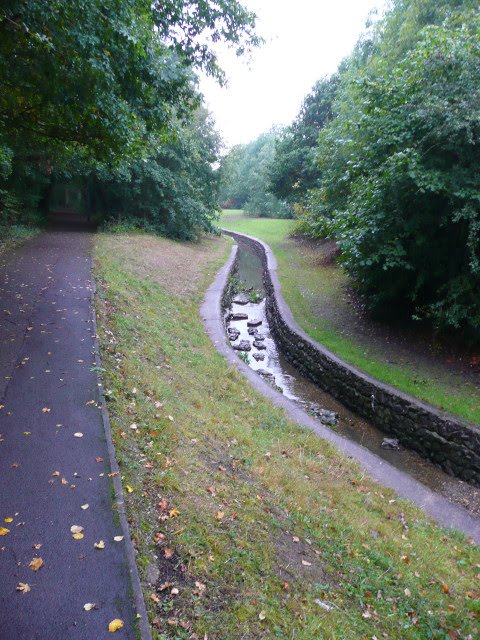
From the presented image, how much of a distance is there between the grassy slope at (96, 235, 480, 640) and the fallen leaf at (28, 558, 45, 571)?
0.72 m

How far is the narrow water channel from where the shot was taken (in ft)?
24.8

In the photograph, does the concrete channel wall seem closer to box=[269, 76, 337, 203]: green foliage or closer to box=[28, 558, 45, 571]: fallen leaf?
box=[28, 558, 45, 571]: fallen leaf

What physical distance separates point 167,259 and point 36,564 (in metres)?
17.0

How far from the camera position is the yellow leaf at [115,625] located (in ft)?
9.29

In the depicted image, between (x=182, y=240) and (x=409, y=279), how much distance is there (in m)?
17.2

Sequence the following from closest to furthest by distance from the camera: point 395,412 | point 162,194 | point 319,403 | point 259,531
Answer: point 259,531 → point 395,412 → point 319,403 → point 162,194

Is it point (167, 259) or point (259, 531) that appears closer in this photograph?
point (259, 531)

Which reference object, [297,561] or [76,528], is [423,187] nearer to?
[297,561]

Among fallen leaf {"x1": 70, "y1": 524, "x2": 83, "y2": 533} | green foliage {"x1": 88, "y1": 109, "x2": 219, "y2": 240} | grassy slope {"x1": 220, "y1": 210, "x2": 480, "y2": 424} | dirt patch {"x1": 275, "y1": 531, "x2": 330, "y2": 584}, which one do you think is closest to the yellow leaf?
fallen leaf {"x1": 70, "y1": 524, "x2": 83, "y2": 533}

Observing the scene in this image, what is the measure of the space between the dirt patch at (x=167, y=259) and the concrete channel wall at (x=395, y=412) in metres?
5.11

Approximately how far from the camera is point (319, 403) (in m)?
10.6

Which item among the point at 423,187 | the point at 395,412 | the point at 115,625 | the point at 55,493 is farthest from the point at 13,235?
the point at 115,625

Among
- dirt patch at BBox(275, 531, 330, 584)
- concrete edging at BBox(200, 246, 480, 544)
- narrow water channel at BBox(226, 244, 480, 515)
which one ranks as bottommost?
narrow water channel at BBox(226, 244, 480, 515)

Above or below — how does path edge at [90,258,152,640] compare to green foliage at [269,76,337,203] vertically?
below
